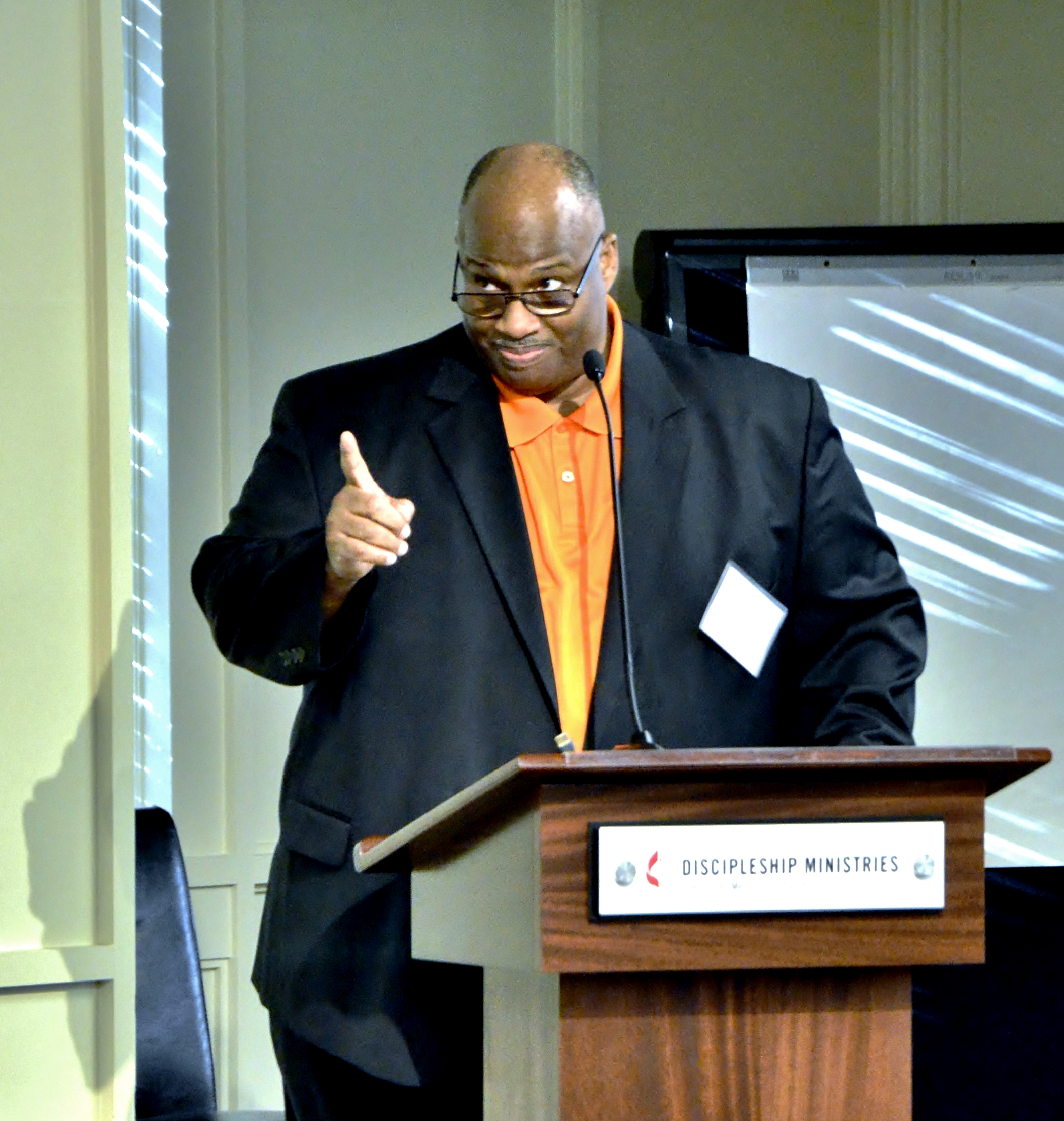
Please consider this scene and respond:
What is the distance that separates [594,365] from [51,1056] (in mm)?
1032

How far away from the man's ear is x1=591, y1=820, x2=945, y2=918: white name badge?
100cm

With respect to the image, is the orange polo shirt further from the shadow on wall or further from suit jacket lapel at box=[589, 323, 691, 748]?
the shadow on wall

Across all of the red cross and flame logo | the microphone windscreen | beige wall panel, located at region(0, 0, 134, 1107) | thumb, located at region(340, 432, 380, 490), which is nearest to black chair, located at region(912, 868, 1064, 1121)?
beige wall panel, located at region(0, 0, 134, 1107)

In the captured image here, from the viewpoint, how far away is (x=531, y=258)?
1.95 meters

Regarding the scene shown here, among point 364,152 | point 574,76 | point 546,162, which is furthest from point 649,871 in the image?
point 574,76

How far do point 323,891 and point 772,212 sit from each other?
230 cm

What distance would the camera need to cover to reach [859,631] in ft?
6.28

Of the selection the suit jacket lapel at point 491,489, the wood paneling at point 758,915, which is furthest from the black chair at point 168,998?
the wood paneling at point 758,915

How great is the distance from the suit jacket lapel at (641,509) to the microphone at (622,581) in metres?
0.02

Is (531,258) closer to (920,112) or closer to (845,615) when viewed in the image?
(845,615)

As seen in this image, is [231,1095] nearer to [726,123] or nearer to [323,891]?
[323,891]

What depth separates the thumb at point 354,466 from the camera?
1.56 m

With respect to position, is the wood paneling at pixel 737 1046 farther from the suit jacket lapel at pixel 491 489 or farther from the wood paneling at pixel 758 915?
the suit jacket lapel at pixel 491 489

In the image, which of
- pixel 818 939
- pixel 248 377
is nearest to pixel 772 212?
pixel 248 377
